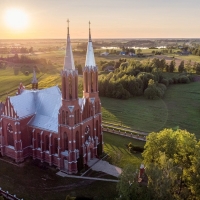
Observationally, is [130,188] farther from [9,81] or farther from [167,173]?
[9,81]

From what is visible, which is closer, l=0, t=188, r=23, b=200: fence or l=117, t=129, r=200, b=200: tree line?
l=117, t=129, r=200, b=200: tree line

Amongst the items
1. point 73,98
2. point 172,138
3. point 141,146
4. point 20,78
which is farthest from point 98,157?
point 20,78

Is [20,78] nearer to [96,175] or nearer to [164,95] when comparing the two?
[164,95]

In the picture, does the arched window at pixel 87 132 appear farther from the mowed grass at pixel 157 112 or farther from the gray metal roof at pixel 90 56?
the mowed grass at pixel 157 112

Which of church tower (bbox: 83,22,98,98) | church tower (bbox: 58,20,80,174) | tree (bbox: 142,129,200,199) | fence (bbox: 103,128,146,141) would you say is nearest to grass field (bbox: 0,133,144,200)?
church tower (bbox: 58,20,80,174)

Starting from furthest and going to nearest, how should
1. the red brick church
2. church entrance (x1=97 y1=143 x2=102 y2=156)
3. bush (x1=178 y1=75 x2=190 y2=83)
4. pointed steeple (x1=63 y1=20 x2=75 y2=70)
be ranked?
bush (x1=178 y1=75 x2=190 y2=83) → church entrance (x1=97 y1=143 x2=102 y2=156) → the red brick church → pointed steeple (x1=63 y1=20 x2=75 y2=70)

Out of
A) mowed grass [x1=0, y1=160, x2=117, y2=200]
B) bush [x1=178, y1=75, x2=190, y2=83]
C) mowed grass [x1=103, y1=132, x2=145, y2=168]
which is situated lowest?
mowed grass [x1=0, y1=160, x2=117, y2=200]

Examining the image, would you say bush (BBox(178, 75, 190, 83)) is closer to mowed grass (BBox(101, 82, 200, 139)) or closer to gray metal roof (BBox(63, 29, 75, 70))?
mowed grass (BBox(101, 82, 200, 139))

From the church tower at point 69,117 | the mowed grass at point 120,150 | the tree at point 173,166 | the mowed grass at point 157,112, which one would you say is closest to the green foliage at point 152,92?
the mowed grass at point 157,112
